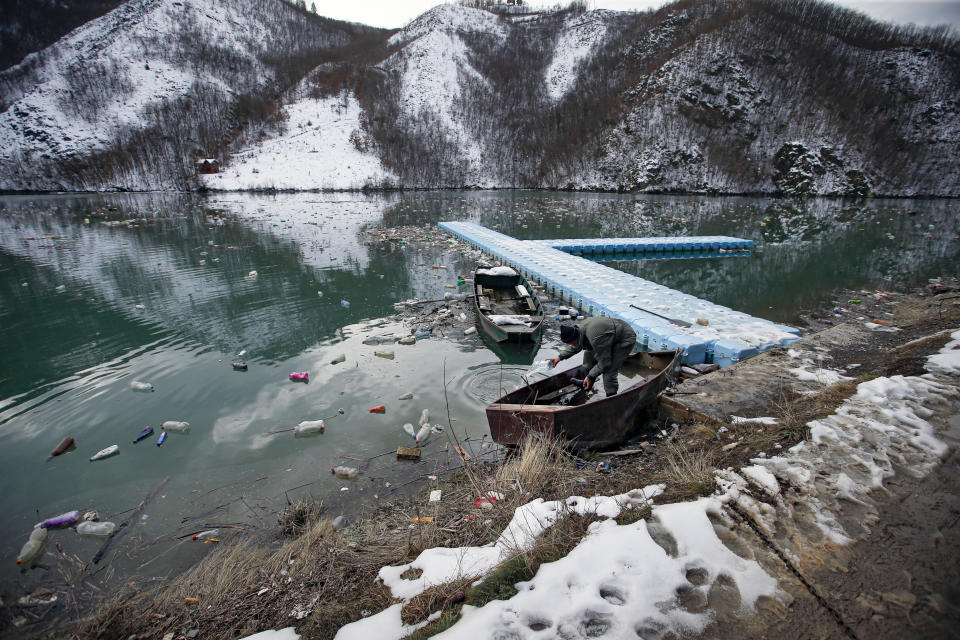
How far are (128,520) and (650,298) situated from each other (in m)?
10.7

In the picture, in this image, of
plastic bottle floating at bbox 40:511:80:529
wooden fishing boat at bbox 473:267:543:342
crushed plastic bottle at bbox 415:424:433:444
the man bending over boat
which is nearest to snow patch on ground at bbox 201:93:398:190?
wooden fishing boat at bbox 473:267:543:342

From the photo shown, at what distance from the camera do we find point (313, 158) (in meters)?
57.1

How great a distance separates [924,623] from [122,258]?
22.0m

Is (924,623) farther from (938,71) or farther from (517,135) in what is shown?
(938,71)

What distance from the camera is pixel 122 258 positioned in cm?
1630

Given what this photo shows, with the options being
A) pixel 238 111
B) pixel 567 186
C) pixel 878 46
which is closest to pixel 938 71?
pixel 878 46

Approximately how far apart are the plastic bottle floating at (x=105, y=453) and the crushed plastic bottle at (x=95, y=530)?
1.48m

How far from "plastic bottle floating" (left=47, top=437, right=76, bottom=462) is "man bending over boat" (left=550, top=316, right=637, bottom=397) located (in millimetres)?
7062

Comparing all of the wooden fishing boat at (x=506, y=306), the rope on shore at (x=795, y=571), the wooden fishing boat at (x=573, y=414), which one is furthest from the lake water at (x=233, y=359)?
the rope on shore at (x=795, y=571)

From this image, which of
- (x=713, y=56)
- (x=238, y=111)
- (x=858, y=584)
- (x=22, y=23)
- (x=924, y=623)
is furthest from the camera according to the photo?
(x=22, y=23)

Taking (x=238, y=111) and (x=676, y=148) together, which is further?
(x=238, y=111)

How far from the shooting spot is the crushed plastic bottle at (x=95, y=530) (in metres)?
4.50

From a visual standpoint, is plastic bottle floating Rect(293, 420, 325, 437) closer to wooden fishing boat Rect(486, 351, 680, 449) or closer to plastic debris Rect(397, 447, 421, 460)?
plastic debris Rect(397, 447, 421, 460)

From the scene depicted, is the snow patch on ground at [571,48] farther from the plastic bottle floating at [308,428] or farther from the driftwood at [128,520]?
the driftwood at [128,520]
